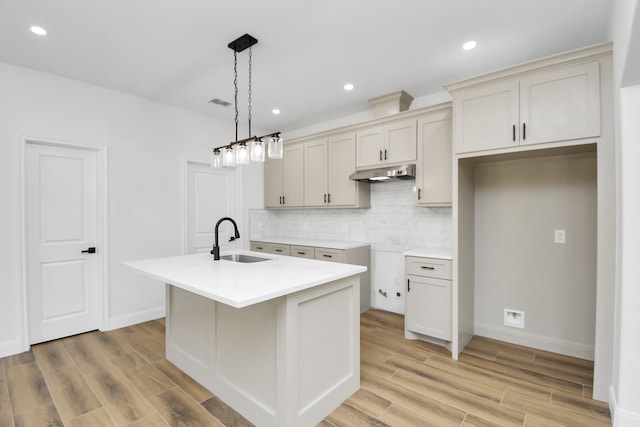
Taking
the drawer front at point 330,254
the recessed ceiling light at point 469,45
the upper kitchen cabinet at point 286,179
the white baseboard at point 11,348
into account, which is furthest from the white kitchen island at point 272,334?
the upper kitchen cabinet at point 286,179

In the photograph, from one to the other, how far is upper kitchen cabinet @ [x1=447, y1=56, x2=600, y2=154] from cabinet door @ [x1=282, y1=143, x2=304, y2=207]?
2424 millimetres

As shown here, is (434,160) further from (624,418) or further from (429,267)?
(624,418)

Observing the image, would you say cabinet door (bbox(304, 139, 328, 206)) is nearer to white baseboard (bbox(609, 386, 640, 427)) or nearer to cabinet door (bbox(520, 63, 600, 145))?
cabinet door (bbox(520, 63, 600, 145))

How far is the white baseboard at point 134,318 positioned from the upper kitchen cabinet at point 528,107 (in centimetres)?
387

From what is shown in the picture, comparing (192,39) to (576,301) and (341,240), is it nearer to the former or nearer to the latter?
(341,240)

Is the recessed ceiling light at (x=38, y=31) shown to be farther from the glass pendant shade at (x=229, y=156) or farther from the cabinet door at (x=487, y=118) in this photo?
the cabinet door at (x=487, y=118)

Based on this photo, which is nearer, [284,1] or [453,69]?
[284,1]

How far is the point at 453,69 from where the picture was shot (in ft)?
9.96

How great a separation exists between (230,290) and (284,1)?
190 centimetres

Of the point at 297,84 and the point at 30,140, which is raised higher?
the point at 297,84

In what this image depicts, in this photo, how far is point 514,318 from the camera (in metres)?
3.09

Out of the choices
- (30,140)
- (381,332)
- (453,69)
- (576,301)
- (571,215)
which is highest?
(453,69)

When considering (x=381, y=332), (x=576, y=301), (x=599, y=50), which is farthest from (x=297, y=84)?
(x=576, y=301)

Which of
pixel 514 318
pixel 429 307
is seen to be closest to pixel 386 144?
pixel 429 307
